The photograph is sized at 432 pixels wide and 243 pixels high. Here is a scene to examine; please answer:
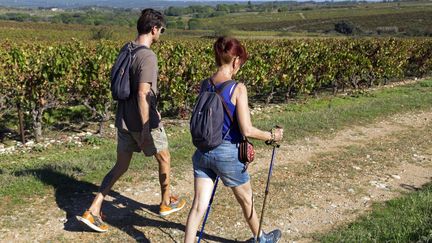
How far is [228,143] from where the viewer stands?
146 inches

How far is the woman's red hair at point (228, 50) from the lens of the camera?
3537mm

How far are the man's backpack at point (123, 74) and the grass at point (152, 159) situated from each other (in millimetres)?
1905

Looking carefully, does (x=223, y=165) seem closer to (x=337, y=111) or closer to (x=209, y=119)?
(x=209, y=119)

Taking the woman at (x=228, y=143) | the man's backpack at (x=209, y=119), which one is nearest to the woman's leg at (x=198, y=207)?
the woman at (x=228, y=143)

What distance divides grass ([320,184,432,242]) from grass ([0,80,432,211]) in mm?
2550

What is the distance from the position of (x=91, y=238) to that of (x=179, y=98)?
6.32 metres

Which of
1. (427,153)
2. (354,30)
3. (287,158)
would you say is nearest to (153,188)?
(287,158)

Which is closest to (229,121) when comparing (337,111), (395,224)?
(395,224)

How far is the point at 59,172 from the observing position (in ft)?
20.1

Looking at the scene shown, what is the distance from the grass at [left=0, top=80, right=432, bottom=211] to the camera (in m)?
5.77

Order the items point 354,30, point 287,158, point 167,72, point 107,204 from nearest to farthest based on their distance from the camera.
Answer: point 107,204, point 287,158, point 167,72, point 354,30

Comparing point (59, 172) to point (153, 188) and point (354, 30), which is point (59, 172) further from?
point (354, 30)

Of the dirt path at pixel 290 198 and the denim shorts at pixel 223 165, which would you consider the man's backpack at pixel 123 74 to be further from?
the dirt path at pixel 290 198

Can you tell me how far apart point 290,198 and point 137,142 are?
83.2 inches
